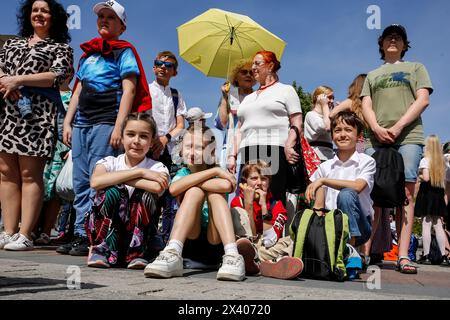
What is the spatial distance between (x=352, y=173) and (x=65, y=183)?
310 cm

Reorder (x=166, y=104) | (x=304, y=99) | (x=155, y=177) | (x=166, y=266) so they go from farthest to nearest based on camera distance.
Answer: (x=304, y=99), (x=166, y=104), (x=155, y=177), (x=166, y=266)

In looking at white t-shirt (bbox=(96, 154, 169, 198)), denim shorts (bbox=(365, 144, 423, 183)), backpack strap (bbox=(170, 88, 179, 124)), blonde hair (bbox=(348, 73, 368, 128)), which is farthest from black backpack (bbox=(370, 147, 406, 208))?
backpack strap (bbox=(170, 88, 179, 124))

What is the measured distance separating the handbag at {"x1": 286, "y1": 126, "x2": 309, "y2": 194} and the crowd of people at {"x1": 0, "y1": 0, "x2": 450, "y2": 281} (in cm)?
4

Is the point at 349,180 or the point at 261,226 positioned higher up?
the point at 349,180

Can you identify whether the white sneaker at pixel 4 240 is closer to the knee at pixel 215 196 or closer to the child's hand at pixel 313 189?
the knee at pixel 215 196

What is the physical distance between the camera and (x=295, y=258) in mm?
3266

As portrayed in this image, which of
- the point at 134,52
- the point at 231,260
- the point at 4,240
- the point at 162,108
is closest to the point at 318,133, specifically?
the point at 162,108

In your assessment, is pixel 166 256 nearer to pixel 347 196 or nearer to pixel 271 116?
pixel 347 196

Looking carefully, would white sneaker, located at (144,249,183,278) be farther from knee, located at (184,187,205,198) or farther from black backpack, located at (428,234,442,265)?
black backpack, located at (428,234,442,265)

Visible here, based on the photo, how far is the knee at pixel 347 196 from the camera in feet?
13.1

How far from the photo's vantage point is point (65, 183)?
5418 millimetres

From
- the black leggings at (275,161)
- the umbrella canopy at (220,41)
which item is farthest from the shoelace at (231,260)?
the umbrella canopy at (220,41)
